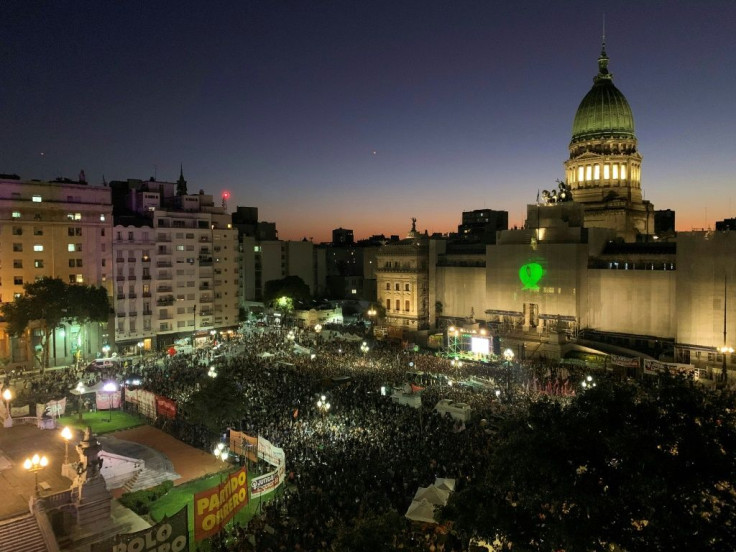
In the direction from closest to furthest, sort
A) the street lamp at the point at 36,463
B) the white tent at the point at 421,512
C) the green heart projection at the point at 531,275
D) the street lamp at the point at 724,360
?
the white tent at the point at 421,512
the street lamp at the point at 36,463
the street lamp at the point at 724,360
the green heart projection at the point at 531,275

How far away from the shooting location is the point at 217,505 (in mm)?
19281

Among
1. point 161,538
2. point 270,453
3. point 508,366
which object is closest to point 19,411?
point 270,453

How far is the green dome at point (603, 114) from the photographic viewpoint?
71188 mm

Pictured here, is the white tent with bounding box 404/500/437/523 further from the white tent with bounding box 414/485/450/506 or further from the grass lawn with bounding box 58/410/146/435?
the grass lawn with bounding box 58/410/146/435

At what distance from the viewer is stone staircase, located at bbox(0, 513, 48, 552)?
18531 millimetres

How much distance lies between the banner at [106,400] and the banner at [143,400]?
984mm

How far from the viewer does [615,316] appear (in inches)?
2162

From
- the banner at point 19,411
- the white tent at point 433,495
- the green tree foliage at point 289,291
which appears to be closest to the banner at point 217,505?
the white tent at point 433,495

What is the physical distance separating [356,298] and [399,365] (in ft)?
187

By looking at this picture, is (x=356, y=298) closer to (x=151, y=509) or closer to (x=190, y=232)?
(x=190, y=232)

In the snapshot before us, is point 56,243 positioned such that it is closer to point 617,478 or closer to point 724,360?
point 617,478

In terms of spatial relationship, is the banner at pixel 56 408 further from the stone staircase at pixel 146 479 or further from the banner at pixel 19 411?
the stone staircase at pixel 146 479

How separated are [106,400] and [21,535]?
60.0 feet

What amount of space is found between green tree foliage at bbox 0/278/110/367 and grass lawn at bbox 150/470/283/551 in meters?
27.3
